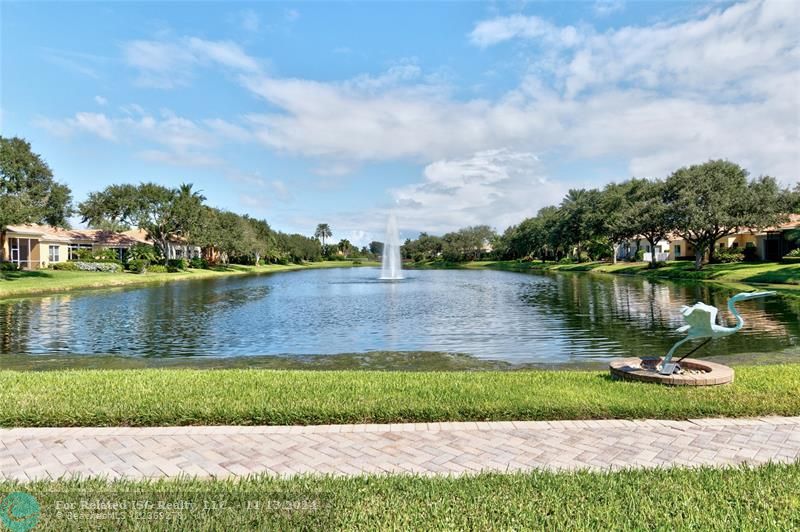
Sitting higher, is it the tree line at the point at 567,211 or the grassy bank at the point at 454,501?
the tree line at the point at 567,211

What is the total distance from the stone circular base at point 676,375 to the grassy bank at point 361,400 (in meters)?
0.17

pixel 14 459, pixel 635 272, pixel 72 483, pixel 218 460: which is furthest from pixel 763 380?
pixel 635 272

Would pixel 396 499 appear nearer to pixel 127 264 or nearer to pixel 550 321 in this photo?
pixel 550 321

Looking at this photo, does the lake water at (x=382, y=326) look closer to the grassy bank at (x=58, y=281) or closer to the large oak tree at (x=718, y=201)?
the grassy bank at (x=58, y=281)

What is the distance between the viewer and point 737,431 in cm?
576

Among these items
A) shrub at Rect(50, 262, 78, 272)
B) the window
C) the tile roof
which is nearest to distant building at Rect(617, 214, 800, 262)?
shrub at Rect(50, 262, 78, 272)

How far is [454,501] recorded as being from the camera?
3875 millimetres

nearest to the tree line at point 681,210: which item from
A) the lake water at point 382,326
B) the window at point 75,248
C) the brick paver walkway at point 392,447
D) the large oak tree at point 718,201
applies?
the large oak tree at point 718,201

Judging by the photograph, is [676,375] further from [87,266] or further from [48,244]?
[48,244]

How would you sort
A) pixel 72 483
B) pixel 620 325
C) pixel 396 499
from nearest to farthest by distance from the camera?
pixel 396 499 < pixel 72 483 < pixel 620 325

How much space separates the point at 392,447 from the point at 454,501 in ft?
5.09

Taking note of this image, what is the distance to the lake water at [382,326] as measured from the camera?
13.2 m

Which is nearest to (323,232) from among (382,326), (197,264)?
(197,264)

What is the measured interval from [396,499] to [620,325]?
49.8ft
